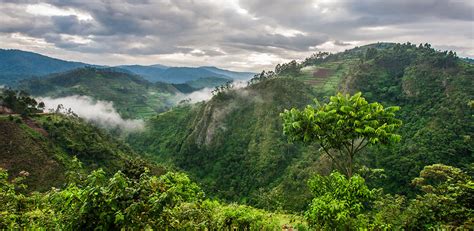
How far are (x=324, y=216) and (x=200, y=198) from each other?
509 centimetres

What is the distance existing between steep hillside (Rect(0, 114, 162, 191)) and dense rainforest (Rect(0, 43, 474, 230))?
30cm

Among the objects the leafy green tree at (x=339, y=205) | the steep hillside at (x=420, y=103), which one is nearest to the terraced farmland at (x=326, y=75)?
the steep hillside at (x=420, y=103)

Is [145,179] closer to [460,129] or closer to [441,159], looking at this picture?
[441,159]

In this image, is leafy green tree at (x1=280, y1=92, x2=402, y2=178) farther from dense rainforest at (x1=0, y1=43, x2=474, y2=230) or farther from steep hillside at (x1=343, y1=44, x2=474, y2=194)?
steep hillside at (x1=343, y1=44, x2=474, y2=194)

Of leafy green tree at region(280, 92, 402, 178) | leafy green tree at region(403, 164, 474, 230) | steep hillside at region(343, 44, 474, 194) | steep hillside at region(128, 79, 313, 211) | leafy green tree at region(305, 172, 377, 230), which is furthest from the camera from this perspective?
steep hillside at region(128, 79, 313, 211)

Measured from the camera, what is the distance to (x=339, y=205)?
955cm

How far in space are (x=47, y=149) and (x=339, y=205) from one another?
65149 millimetres

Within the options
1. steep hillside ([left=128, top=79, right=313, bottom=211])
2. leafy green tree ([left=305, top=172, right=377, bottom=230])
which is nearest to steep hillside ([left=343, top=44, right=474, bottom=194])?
steep hillside ([left=128, top=79, right=313, bottom=211])

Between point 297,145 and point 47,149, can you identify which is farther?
point 297,145

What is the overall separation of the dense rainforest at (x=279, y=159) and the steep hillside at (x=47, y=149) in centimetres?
30

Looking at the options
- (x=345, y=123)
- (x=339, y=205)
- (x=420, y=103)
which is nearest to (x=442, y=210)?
(x=345, y=123)

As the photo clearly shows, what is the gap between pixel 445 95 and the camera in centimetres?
8462

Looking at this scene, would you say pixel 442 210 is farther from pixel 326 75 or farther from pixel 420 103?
pixel 326 75

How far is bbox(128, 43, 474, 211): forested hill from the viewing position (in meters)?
66.8
